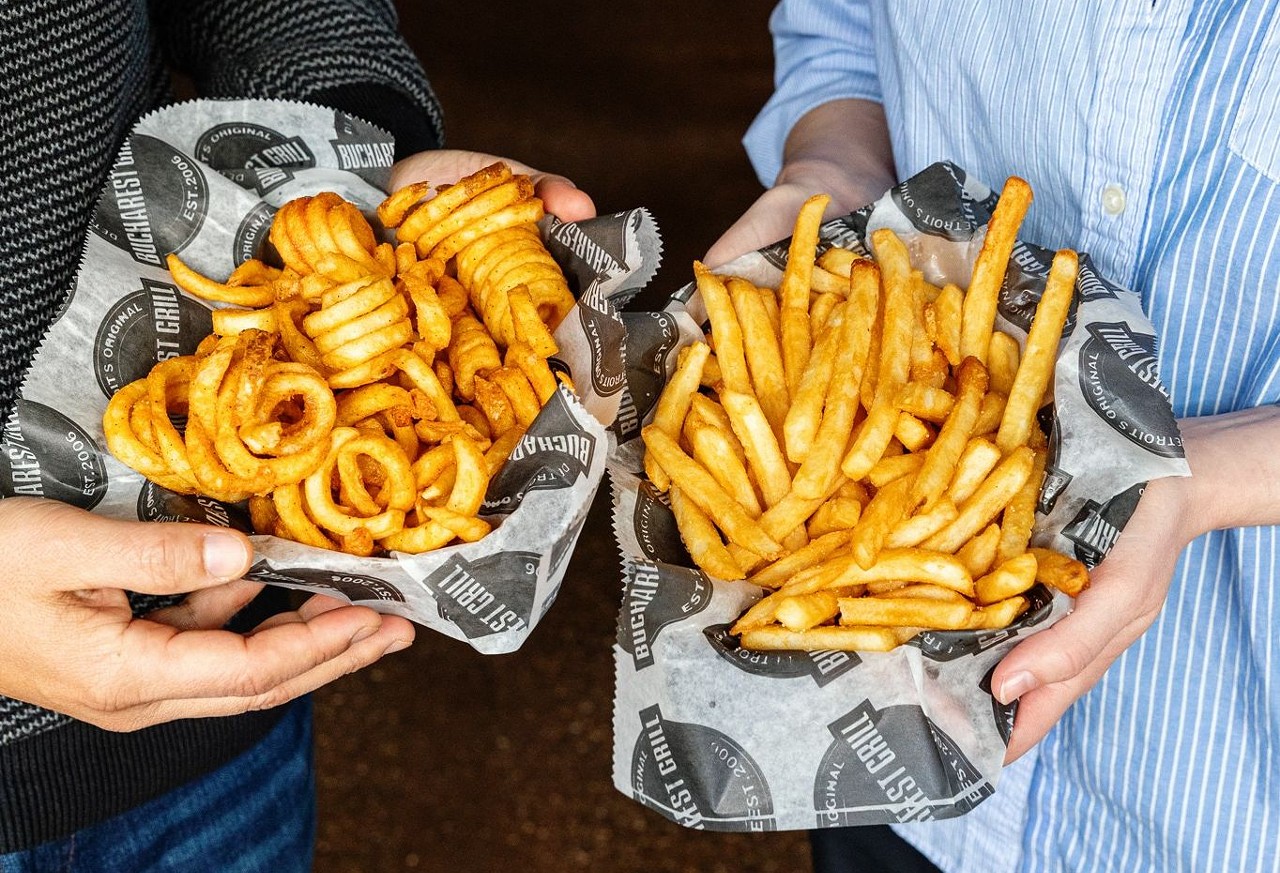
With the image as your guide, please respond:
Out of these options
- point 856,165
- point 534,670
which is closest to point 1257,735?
point 856,165

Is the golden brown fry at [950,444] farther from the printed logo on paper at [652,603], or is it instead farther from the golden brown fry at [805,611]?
the printed logo on paper at [652,603]

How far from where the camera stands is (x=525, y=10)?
23.3 ft

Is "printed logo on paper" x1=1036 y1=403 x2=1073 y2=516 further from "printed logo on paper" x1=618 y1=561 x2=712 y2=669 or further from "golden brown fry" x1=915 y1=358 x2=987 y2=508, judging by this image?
"printed logo on paper" x1=618 y1=561 x2=712 y2=669

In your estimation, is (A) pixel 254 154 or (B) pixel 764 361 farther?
(A) pixel 254 154

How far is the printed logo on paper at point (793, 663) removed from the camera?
1.44 m

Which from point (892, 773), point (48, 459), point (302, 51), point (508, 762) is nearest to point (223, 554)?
point (48, 459)

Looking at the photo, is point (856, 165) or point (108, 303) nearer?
point (108, 303)

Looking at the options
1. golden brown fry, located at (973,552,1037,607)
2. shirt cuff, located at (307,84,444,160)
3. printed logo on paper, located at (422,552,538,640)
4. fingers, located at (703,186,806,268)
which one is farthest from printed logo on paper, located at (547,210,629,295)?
golden brown fry, located at (973,552,1037,607)

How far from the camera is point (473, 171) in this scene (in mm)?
2016

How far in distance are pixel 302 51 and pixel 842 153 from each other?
3.26ft

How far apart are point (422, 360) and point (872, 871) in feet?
3.89

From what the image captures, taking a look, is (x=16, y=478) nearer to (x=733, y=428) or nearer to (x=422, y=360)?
(x=422, y=360)

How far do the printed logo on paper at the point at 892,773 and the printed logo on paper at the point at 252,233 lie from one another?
1.22 metres

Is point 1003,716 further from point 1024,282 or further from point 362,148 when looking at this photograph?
point 362,148
